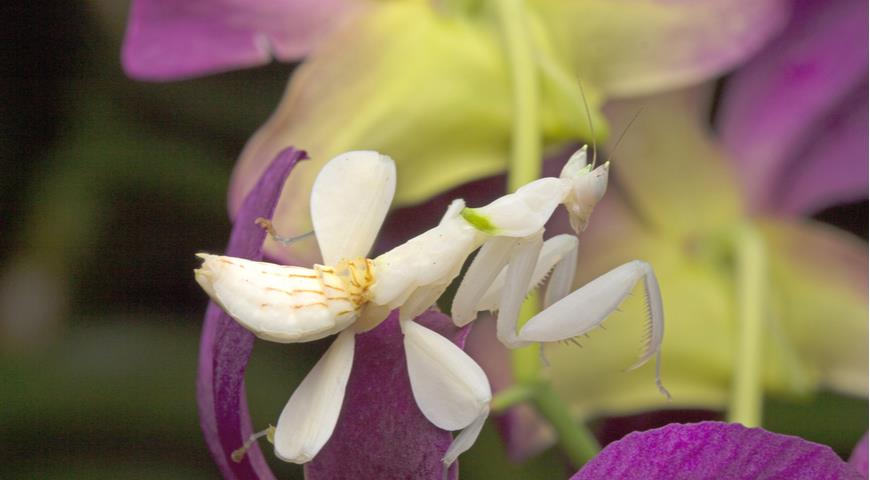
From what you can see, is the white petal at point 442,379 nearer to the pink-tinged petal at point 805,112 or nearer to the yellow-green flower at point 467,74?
the yellow-green flower at point 467,74

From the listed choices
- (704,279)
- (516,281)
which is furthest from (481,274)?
(704,279)

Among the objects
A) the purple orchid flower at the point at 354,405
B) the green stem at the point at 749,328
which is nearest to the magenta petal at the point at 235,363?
the purple orchid flower at the point at 354,405

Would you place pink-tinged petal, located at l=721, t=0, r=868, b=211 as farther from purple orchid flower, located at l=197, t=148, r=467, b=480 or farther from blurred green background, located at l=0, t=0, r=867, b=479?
purple orchid flower, located at l=197, t=148, r=467, b=480

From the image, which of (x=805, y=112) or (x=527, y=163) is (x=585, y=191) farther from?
(x=805, y=112)

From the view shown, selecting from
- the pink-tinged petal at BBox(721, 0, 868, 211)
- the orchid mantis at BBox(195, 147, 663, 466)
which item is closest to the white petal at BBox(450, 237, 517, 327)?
the orchid mantis at BBox(195, 147, 663, 466)

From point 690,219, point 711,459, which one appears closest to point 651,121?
point 690,219

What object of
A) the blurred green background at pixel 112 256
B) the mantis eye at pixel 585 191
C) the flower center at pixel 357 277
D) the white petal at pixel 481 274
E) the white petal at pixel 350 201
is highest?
the white petal at pixel 350 201
